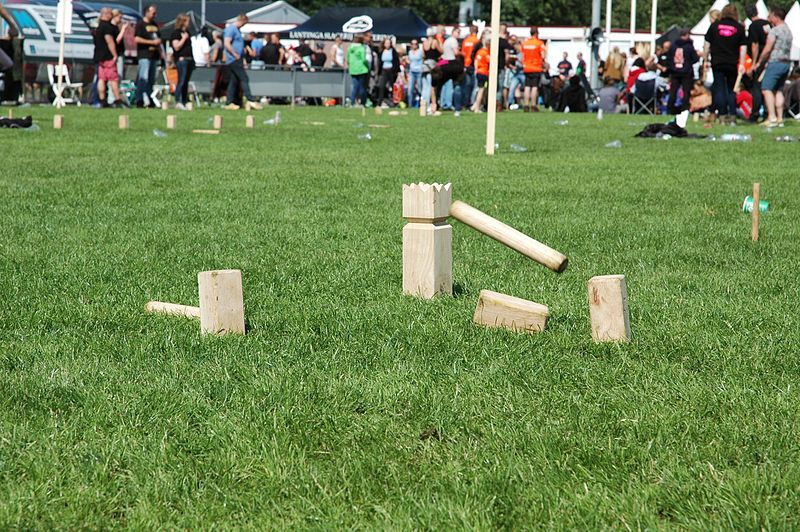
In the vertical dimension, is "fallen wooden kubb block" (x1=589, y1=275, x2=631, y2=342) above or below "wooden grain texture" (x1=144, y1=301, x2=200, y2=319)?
above

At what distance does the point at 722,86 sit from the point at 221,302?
57.5ft

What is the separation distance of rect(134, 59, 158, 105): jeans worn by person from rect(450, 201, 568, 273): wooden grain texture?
22967mm

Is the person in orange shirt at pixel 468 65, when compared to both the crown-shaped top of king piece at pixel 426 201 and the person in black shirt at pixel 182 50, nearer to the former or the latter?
the person in black shirt at pixel 182 50

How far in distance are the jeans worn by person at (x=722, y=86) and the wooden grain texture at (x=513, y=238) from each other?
53.9 ft

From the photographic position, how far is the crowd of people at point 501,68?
1948cm

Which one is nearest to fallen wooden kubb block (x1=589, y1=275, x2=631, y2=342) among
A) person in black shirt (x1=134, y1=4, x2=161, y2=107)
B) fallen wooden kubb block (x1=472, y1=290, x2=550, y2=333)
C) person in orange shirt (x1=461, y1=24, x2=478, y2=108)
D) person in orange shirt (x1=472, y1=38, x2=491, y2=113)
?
fallen wooden kubb block (x1=472, y1=290, x2=550, y2=333)

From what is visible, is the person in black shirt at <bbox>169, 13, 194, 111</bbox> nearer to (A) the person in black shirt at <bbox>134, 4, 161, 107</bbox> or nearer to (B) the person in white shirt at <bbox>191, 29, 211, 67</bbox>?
(A) the person in black shirt at <bbox>134, 4, 161, 107</bbox>

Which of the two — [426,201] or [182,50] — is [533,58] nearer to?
[182,50]

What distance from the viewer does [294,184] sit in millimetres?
9148

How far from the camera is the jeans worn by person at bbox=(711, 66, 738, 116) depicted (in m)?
19.7

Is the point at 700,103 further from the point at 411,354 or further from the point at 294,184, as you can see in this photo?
the point at 411,354

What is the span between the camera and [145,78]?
87.6 ft

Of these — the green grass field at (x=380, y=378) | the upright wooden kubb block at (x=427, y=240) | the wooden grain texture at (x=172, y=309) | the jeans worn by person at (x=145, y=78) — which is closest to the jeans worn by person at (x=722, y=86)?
the green grass field at (x=380, y=378)

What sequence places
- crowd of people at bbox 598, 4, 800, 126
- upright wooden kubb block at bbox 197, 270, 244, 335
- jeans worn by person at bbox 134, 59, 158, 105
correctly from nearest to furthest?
upright wooden kubb block at bbox 197, 270, 244, 335 < crowd of people at bbox 598, 4, 800, 126 < jeans worn by person at bbox 134, 59, 158, 105
